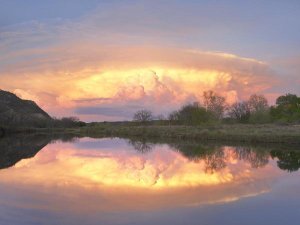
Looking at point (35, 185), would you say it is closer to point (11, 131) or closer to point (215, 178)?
point (215, 178)

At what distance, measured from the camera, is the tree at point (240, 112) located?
9959cm

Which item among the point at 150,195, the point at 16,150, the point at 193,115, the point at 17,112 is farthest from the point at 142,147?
the point at 17,112

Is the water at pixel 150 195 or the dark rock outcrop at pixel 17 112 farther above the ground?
the dark rock outcrop at pixel 17 112

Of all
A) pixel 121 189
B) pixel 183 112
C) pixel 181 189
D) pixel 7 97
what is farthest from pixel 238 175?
pixel 7 97

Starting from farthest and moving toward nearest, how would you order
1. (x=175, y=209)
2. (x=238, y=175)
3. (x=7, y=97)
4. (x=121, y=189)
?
(x=7, y=97)
(x=238, y=175)
(x=121, y=189)
(x=175, y=209)

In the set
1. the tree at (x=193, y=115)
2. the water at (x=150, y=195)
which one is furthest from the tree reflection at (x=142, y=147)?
the tree at (x=193, y=115)

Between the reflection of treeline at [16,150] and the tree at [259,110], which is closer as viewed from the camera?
the reflection of treeline at [16,150]

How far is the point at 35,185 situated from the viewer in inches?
619

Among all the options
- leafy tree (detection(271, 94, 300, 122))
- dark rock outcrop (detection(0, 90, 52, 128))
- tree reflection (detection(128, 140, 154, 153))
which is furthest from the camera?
dark rock outcrop (detection(0, 90, 52, 128))

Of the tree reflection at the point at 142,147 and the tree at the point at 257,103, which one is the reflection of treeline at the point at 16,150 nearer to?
the tree reflection at the point at 142,147

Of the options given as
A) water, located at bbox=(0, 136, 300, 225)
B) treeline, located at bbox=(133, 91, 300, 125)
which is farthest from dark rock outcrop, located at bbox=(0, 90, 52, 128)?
water, located at bbox=(0, 136, 300, 225)

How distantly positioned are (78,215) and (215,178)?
346 inches

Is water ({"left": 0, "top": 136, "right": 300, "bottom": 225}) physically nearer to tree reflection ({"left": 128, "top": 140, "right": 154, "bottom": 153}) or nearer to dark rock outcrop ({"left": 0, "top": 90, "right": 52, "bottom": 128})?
tree reflection ({"left": 128, "top": 140, "right": 154, "bottom": 153})

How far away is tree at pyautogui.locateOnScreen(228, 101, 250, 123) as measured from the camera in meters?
99.6
